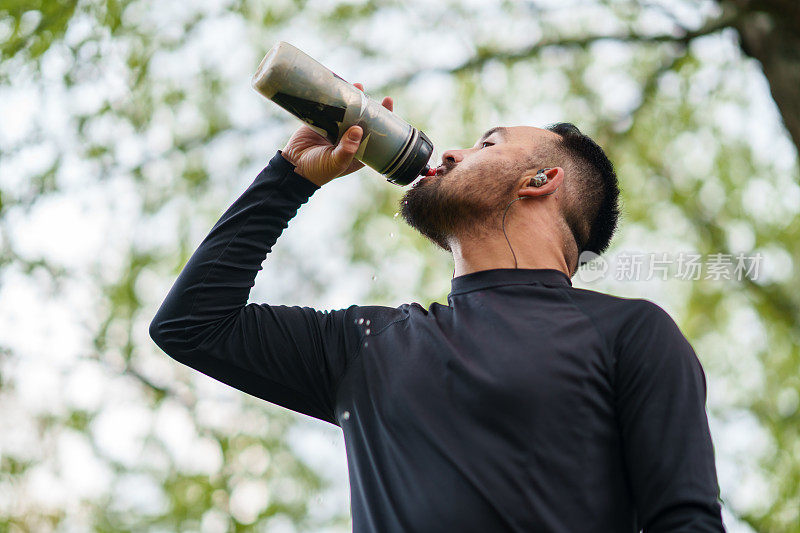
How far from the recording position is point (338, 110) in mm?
1715

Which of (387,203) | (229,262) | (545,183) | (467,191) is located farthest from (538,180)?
(387,203)

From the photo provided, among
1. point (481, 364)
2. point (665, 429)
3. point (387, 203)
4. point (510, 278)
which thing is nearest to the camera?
point (665, 429)

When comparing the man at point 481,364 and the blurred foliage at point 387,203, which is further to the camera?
the blurred foliage at point 387,203

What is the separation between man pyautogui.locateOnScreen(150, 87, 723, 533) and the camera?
4.25 feet

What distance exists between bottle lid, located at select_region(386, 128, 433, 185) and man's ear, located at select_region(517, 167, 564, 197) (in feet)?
0.71

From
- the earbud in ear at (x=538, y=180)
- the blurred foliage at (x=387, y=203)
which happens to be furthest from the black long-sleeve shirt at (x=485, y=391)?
the blurred foliage at (x=387, y=203)

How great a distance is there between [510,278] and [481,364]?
0.91 feet

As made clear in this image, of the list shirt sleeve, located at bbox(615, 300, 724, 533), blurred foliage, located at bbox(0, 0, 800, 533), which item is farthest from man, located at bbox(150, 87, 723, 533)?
blurred foliage, located at bbox(0, 0, 800, 533)

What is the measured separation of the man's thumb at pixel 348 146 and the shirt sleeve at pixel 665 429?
65 cm

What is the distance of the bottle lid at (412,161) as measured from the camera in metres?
1.80

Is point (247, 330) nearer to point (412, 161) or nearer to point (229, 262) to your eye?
point (229, 262)

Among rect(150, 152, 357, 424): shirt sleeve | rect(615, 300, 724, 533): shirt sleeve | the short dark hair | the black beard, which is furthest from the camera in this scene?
the short dark hair

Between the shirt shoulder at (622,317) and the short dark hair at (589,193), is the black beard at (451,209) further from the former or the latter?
the shirt shoulder at (622,317)

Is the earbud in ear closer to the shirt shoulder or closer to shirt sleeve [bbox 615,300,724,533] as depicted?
the shirt shoulder
